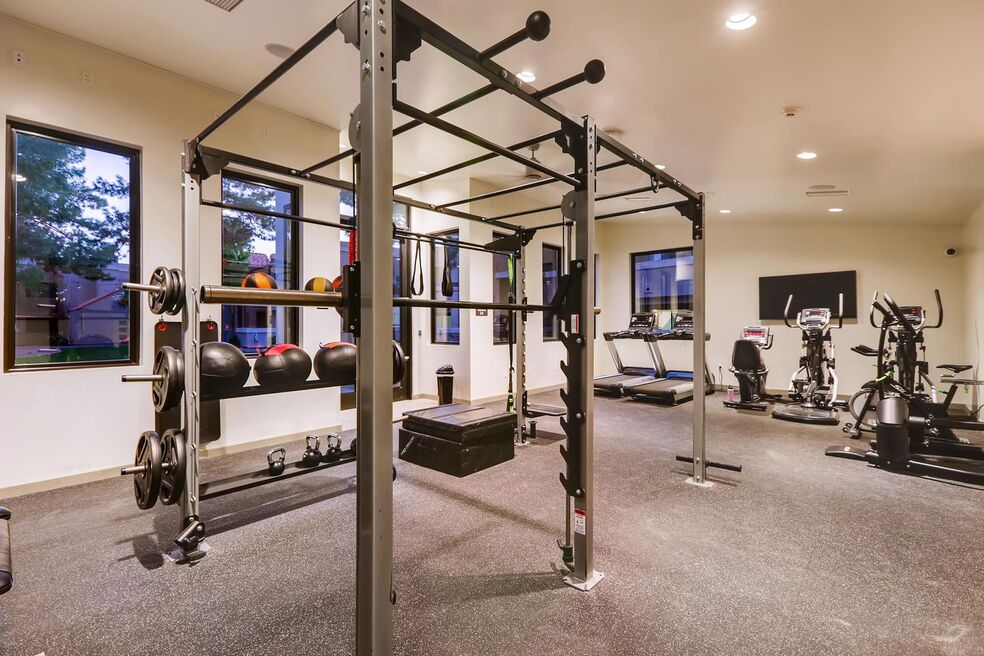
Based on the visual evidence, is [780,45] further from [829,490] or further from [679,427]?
[679,427]

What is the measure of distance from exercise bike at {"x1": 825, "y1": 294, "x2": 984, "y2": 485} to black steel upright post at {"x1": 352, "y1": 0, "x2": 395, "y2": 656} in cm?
428

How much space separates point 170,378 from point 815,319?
7.16 metres

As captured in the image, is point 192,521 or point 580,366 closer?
point 580,366

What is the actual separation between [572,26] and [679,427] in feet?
14.4

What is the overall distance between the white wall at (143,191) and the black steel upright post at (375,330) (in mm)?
3252

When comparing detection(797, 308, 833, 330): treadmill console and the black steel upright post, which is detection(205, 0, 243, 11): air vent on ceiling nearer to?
the black steel upright post

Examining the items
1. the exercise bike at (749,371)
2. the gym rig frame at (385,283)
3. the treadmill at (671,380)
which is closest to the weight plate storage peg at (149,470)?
the gym rig frame at (385,283)

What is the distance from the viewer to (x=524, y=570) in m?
2.22

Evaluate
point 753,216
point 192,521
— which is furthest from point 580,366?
point 753,216

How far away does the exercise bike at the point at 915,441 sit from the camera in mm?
3604

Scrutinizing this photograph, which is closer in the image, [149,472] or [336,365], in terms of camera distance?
[149,472]

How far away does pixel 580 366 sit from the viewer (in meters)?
2.08

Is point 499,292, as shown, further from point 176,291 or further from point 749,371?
point 176,291

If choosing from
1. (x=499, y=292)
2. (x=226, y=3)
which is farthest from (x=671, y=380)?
(x=226, y=3)
